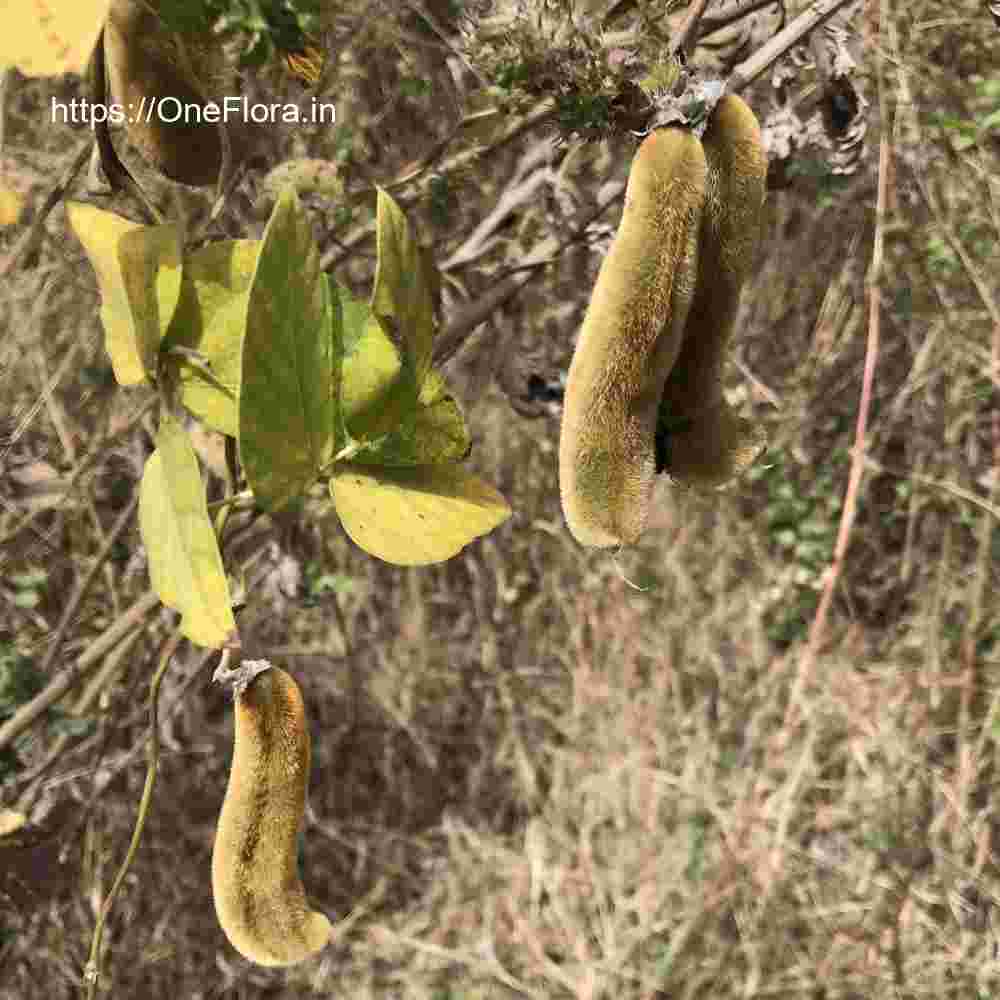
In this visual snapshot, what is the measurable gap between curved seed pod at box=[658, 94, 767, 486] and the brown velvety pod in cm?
25

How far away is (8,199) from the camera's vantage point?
2.03 ft

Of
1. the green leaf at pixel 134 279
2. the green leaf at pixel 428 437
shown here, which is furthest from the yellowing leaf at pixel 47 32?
the green leaf at pixel 428 437

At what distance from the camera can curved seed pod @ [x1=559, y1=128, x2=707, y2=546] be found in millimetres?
361

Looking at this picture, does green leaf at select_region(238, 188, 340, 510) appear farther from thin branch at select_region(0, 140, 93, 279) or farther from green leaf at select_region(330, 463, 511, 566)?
thin branch at select_region(0, 140, 93, 279)

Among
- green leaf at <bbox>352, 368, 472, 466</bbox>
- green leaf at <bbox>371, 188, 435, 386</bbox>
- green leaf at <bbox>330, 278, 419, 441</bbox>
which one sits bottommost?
green leaf at <bbox>352, 368, 472, 466</bbox>

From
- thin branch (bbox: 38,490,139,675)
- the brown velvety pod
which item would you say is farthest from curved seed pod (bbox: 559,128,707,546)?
thin branch (bbox: 38,490,139,675)

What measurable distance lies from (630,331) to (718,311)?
7 centimetres

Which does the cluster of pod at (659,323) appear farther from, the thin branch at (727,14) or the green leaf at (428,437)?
the thin branch at (727,14)

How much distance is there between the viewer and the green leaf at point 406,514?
0.43 m

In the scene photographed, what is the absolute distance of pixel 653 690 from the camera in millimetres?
1774

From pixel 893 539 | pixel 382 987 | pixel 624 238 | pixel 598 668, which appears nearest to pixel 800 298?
pixel 893 539

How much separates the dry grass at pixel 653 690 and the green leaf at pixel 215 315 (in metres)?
0.84

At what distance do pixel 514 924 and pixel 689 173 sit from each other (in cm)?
147

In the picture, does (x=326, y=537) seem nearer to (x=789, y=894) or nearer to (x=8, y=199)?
(x=789, y=894)
